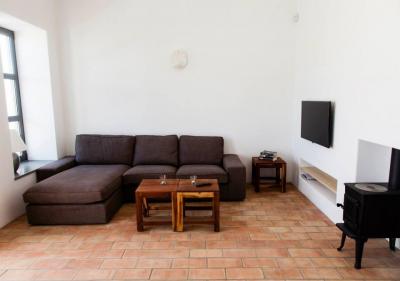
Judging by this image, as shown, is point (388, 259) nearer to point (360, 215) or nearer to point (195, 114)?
point (360, 215)

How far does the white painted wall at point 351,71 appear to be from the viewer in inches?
91.2

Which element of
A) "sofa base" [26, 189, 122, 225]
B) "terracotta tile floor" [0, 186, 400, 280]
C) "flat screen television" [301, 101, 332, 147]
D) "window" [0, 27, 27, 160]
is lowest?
"terracotta tile floor" [0, 186, 400, 280]

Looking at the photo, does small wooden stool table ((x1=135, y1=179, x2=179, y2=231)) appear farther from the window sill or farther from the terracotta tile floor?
the window sill

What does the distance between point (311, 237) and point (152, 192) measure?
1.75 metres

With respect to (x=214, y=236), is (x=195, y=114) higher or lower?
higher

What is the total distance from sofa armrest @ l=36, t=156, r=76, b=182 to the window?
0.79 meters

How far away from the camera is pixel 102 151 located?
4336 mm

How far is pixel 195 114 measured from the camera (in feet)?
15.1

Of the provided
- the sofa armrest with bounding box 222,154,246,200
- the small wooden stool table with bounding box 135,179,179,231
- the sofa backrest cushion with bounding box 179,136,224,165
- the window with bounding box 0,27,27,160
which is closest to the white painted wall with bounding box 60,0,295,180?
the sofa backrest cushion with bounding box 179,136,224,165

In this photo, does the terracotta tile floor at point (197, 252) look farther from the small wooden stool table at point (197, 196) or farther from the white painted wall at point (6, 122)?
the white painted wall at point (6, 122)

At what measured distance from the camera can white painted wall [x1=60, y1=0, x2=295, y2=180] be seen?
4.36 m

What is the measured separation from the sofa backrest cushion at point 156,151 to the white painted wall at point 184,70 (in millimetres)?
265

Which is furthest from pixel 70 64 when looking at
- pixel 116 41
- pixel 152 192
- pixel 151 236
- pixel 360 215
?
pixel 360 215

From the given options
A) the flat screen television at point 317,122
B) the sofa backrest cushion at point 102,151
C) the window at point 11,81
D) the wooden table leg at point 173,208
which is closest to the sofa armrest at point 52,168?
the sofa backrest cushion at point 102,151
